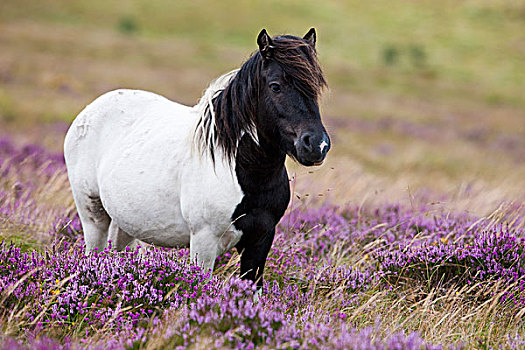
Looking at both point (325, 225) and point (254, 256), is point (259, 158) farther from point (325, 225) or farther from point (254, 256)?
point (325, 225)

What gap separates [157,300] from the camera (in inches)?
138

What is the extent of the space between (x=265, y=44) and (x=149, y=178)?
1.34m

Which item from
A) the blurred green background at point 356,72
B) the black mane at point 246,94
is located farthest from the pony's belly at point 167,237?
the blurred green background at point 356,72

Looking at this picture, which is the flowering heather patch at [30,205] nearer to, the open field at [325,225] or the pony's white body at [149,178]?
the open field at [325,225]

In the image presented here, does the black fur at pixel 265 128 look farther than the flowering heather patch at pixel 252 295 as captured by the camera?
Yes

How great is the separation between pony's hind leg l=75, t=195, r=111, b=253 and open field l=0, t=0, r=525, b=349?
194 mm

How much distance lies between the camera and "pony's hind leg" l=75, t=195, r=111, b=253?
4.71m

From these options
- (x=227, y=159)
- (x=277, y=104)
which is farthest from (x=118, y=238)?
(x=277, y=104)

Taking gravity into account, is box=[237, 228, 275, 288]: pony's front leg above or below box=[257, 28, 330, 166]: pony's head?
below

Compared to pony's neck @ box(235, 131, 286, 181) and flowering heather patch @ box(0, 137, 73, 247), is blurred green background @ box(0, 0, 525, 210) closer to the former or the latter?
pony's neck @ box(235, 131, 286, 181)

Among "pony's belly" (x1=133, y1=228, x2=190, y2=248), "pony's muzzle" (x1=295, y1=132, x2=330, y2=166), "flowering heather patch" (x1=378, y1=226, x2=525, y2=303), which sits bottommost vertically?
"flowering heather patch" (x1=378, y1=226, x2=525, y2=303)

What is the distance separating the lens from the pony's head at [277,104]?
3238mm

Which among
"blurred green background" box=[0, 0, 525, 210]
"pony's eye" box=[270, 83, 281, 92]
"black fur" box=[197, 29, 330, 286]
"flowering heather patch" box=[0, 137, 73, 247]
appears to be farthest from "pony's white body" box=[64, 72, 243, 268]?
"blurred green background" box=[0, 0, 525, 210]

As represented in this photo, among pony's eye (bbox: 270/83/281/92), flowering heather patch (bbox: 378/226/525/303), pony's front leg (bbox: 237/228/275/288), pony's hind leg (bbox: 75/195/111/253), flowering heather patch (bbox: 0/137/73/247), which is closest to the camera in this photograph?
pony's eye (bbox: 270/83/281/92)
